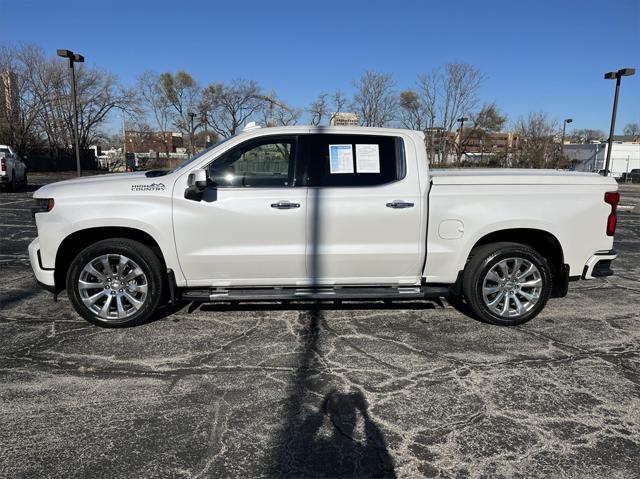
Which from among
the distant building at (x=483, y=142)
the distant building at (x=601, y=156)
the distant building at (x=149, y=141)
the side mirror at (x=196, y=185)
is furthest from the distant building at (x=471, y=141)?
the side mirror at (x=196, y=185)

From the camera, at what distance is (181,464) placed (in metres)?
2.66

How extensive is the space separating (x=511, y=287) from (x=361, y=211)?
5.64 ft

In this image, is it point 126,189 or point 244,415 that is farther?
point 126,189

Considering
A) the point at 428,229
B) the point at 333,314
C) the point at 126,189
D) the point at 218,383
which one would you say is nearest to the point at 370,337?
the point at 333,314

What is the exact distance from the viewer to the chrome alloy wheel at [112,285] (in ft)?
15.0

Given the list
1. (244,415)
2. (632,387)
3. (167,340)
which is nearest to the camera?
(244,415)

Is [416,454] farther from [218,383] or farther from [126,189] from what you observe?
[126,189]

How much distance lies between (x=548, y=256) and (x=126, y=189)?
169 inches

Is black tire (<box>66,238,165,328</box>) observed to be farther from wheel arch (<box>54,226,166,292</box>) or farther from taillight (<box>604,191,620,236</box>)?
taillight (<box>604,191,620,236</box>)

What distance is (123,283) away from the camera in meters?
4.62

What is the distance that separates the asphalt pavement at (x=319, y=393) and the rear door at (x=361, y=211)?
623 mm

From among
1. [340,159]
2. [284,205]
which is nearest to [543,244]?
[340,159]

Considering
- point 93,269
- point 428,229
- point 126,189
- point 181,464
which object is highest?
point 126,189

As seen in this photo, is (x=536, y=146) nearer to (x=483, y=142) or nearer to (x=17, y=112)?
(x=483, y=142)
